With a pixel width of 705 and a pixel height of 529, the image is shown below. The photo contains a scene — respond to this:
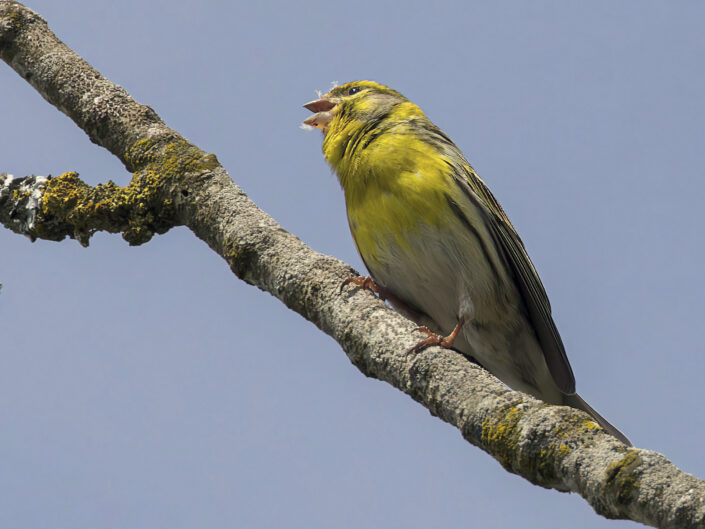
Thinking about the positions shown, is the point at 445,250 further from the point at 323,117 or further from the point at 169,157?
the point at 169,157

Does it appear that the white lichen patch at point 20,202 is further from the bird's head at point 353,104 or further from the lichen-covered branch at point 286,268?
the bird's head at point 353,104

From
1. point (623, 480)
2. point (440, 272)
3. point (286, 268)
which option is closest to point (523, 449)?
point (623, 480)

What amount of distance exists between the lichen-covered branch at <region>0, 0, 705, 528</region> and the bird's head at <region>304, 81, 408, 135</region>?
177cm

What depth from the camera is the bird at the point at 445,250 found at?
4.71 meters

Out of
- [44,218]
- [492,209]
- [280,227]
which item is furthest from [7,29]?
[492,209]

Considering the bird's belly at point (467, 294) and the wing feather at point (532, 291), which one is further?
the wing feather at point (532, 291)

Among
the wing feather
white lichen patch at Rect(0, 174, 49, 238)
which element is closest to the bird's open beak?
the wing feather

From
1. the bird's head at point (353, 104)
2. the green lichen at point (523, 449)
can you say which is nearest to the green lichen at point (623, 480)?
the green lichen at point (523, 449)

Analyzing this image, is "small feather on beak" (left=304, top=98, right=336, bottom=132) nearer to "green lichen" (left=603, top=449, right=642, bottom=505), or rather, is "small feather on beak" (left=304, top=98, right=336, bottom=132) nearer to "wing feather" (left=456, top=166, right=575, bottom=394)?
"wing feather" (left=456, top=166, right=575, bottom=394)

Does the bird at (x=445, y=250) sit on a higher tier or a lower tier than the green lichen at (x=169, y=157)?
higher

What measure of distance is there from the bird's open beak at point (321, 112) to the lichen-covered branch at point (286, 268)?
182 cm

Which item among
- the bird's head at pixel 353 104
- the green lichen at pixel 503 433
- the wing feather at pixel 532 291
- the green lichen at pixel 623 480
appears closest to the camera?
the green lichen at pixel 623 480

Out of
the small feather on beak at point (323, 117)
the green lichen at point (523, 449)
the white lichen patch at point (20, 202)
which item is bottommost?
the white lichen patch at point (20, 202)

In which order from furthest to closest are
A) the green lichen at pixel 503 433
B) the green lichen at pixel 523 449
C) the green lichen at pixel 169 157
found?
1. the green lichen at pixel 169 157
2. the green lichen at pixel 503 433
3. the green lichen at pixel 523 449
